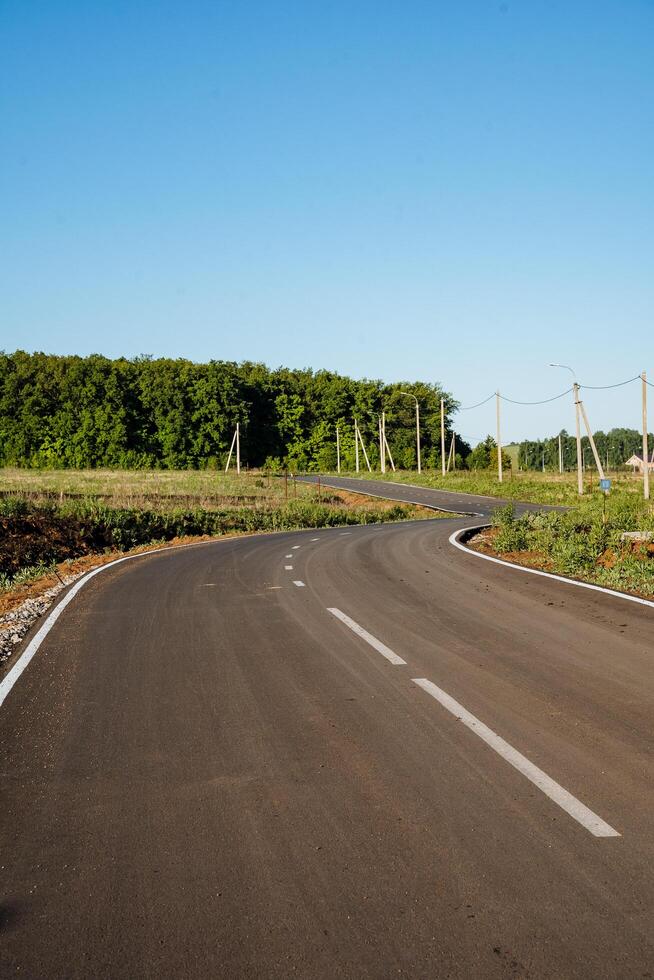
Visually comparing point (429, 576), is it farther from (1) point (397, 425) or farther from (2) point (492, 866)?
(1) point (397, 425)

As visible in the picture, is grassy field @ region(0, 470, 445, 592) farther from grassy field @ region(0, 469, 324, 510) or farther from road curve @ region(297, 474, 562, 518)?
road curve @ region(297, 474, 562, 518)

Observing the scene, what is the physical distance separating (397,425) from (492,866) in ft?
402

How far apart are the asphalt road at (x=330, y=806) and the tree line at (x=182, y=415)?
90.9 m

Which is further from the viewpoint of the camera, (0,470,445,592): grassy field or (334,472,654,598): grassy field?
(0,470,445,592): grassy field

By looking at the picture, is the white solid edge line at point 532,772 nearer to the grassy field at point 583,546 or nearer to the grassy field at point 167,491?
the grassy field at point 583,546

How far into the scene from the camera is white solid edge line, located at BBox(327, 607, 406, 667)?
8453 millimetres

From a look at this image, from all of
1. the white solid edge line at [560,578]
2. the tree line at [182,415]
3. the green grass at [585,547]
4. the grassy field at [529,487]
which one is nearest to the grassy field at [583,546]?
the green grass at [585,547]

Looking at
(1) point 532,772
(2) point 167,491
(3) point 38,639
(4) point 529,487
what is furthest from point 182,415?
(1) point 532,772

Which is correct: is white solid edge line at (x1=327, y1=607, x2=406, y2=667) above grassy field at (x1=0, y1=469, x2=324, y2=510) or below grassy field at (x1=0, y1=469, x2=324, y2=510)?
below

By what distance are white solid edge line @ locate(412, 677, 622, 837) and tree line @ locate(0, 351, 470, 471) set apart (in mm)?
92370

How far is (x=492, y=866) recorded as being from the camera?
12.9 ft

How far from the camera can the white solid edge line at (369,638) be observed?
845cm

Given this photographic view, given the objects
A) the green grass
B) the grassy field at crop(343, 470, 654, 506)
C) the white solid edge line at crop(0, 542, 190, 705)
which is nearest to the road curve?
the grassy field at crop(343, 470, 654, 506)

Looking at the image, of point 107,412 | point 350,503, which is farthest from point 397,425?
point 350,503
